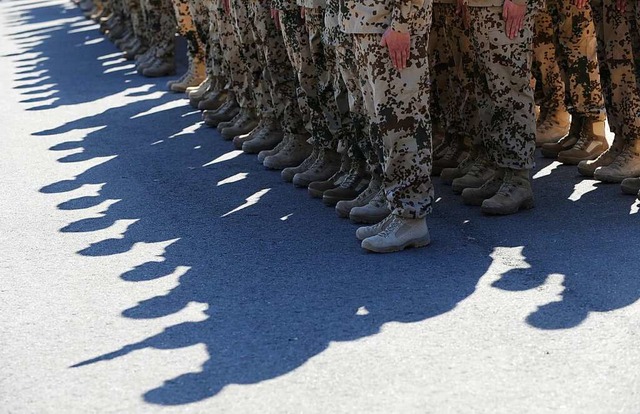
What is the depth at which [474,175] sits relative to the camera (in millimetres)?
6418

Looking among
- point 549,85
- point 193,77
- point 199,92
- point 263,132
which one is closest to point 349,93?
point 549,85

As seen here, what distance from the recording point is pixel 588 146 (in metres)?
6.83

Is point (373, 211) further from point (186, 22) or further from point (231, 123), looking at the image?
point (186, 22)

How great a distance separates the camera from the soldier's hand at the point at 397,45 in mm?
5137

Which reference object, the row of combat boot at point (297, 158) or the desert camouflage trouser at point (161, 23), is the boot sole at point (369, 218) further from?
the desert camouflage trouser at point (161, 23)

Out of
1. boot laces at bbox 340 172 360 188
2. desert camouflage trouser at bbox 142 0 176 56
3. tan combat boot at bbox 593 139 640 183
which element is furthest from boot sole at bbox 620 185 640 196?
desert camouflage trouser at bbox 142 0 176 56

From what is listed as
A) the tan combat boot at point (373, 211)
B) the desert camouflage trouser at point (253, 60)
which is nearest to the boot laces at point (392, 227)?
the tan combat boot at point (373, 211)

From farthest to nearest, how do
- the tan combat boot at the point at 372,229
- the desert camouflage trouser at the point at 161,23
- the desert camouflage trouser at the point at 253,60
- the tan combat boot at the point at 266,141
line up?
the desert camouflage trouser at the point at 161,23
the tan combat boot at the point at 266,141
the desert camouflage trouser at the point at 253,60
the tan combat boot at the point at 372,229

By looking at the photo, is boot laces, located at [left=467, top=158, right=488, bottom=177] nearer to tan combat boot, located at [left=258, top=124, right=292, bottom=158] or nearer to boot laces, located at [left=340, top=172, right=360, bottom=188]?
boot laces, located at [left=340, top=172, right=360, bottom=188]

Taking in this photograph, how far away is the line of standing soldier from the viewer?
5.33 metres

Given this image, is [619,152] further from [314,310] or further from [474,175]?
[314,310]

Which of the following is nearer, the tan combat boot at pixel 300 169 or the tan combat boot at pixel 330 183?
the tan combat boot at pixel 330 183

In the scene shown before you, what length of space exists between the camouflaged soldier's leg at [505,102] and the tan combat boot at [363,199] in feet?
1.96

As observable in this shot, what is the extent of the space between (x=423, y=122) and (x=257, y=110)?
3.15m
